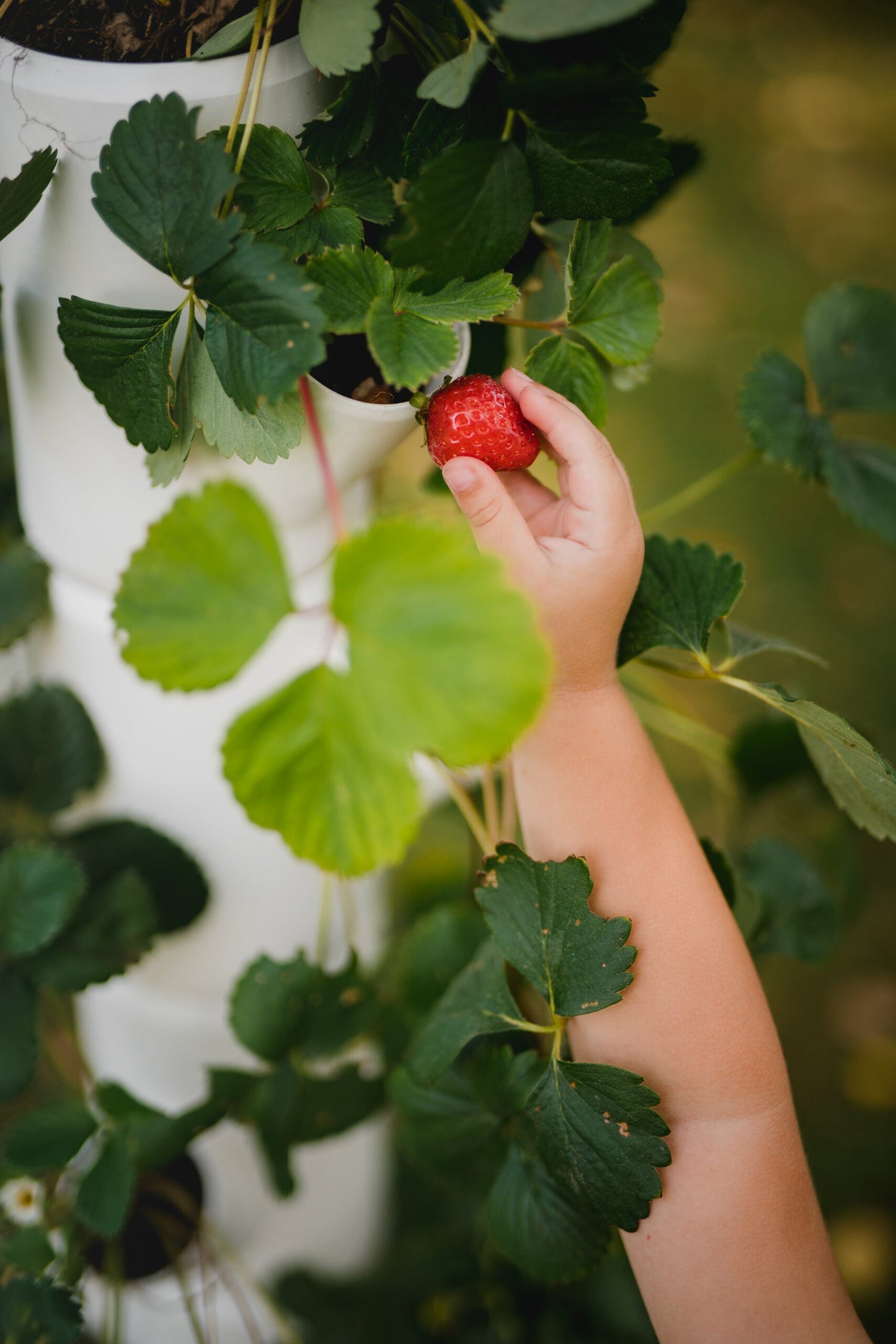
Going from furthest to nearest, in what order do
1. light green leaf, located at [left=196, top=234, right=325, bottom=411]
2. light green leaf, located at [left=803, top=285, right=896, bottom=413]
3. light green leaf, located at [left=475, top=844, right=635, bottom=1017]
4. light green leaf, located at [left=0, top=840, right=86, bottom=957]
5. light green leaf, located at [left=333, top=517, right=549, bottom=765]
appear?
light green leaf, located at [left=803, top=285, right=896, bottom=413]
light green leaf, located at [left=0, top=840, right=86, bottom=957]
light green leaf, located at [left=475, top=844, right=635, bottom=1017]
light green leaf, located at [left=196, top=234, right=325, bottom=411]
light green leaf, located at [left=333, top=517, right=549, bottom=765]

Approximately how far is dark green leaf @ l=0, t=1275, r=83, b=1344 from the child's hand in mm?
518

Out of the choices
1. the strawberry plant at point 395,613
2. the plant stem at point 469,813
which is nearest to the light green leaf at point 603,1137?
the strawberry plant at point 395,613

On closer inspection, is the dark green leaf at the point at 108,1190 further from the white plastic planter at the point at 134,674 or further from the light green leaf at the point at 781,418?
the light green leaf at the point at 781,418

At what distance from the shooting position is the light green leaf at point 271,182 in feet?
1.42

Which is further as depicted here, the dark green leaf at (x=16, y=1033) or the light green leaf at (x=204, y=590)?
the dark green leaf at (x=16, y=1033)

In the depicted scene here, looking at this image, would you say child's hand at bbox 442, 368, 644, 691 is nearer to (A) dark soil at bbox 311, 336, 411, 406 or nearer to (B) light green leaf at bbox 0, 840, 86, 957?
(A) dark soil at bbox 311, 336, 411, 406

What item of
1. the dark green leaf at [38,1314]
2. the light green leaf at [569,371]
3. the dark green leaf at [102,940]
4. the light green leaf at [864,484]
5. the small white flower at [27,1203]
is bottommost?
the small white flower at [27,1203]

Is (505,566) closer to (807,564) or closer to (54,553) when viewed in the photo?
(54,553)

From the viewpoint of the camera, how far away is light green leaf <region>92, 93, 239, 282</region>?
1.34 ft

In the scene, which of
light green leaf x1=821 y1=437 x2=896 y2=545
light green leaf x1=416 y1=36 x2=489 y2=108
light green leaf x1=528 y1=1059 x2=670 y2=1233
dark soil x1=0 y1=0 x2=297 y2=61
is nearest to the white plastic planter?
dark soil x1=0 y1=0 x2=297 y2=61

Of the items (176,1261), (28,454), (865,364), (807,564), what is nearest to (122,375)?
(28,454)

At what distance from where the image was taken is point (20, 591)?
2.17 feet

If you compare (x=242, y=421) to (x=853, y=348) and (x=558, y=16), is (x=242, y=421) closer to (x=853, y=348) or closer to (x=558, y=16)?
(x=558, y=16)

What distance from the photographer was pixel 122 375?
0.46 metres
